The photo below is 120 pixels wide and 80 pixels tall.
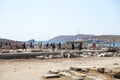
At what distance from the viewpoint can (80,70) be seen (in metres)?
15.2

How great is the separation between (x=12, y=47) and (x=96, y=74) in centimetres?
2740

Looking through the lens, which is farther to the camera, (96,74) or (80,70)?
(80,70)

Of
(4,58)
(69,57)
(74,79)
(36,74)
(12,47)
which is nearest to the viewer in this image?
(74,79)

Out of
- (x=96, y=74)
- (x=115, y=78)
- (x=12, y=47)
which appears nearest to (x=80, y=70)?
(x=96, y=74)

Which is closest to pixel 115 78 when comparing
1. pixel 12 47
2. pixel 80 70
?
pixel 80 70

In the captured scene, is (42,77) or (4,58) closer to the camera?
(42,77)

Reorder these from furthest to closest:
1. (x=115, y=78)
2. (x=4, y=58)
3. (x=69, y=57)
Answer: (x=69, y=57), (x=4, y=58), (x=115, y=78)

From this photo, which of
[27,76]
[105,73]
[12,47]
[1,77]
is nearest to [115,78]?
[105,73]

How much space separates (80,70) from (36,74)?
8.37 ft

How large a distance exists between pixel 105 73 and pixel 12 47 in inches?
1080

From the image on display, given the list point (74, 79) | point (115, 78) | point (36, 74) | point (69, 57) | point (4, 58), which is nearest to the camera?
point (74, 79)

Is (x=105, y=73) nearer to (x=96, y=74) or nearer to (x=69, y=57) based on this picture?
(x=96, y=74)

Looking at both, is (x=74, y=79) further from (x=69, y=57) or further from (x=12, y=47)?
(x=12, y=47)

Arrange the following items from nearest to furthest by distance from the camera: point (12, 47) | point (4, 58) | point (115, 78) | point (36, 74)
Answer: point (115, 78)
point (36, 74)
point (4, 58)
point (12, 47)
